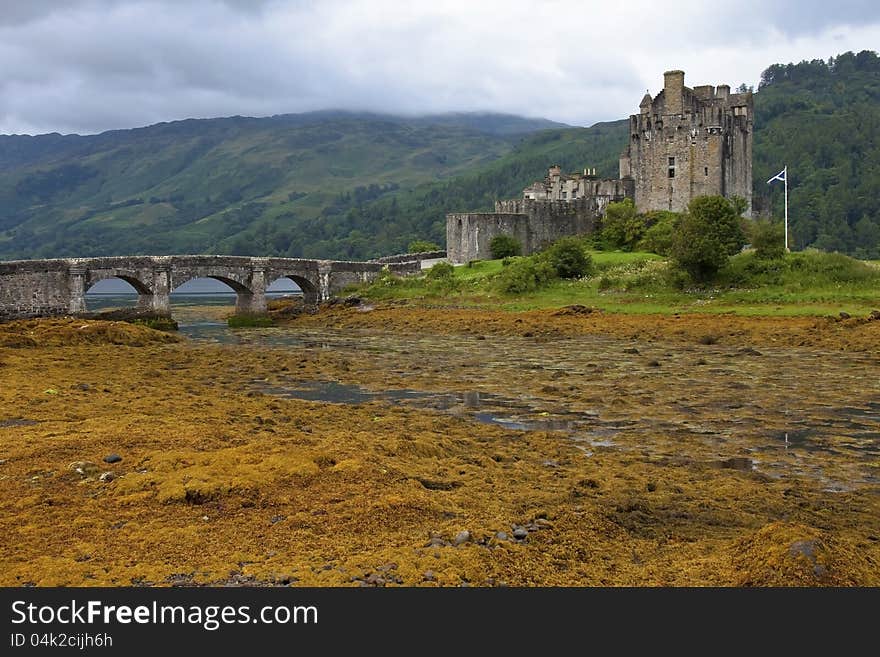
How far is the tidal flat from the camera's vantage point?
9203mm

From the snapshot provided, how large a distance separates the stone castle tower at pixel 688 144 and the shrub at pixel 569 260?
48.4 ft

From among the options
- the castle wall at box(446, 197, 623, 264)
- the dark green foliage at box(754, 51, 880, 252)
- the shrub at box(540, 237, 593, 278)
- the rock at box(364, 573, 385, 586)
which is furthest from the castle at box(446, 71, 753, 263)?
the rock at box(364, 573, 385, 586)

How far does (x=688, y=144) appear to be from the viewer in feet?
207

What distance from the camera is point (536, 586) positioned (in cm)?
864

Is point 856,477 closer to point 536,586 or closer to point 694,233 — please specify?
point 536,586

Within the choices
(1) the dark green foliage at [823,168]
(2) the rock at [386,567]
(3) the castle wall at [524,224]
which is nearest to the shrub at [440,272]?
(3) the castle wall at [524,224]

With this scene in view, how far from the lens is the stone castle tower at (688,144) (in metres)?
62.7

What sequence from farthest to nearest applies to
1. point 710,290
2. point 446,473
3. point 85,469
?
point 710,290, point 446,473, point 85,469

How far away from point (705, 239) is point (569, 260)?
9.03 m

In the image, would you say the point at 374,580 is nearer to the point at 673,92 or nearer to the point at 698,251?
the point at 698,251

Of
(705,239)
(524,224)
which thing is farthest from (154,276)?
(705,239)

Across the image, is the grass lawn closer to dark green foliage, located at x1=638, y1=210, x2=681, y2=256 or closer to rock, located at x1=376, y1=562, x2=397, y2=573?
dark green foliage, located at x1=638, y1=210, x2=681, y2=256

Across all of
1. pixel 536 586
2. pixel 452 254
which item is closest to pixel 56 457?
pixel 536 586

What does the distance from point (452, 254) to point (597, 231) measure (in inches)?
438
